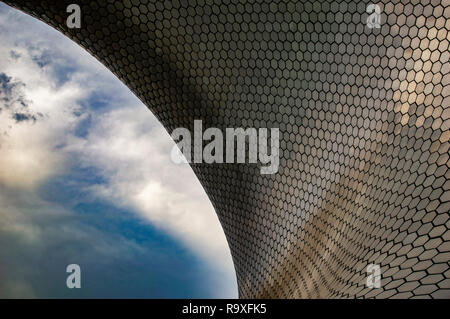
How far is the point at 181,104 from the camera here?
20.7 ft

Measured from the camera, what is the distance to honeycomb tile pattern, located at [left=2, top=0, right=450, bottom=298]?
A: 3.60 m

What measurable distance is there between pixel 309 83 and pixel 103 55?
3.05 meters

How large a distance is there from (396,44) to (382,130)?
88cm

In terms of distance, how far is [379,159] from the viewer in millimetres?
4270

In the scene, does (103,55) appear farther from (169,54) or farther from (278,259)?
(278,259)

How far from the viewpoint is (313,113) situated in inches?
207

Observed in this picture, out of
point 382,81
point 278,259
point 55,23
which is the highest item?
point 55,23

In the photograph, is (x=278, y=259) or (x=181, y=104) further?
(x=181, y=104)

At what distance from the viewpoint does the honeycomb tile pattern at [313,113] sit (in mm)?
3598

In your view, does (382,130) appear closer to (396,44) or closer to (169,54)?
(396,44)
